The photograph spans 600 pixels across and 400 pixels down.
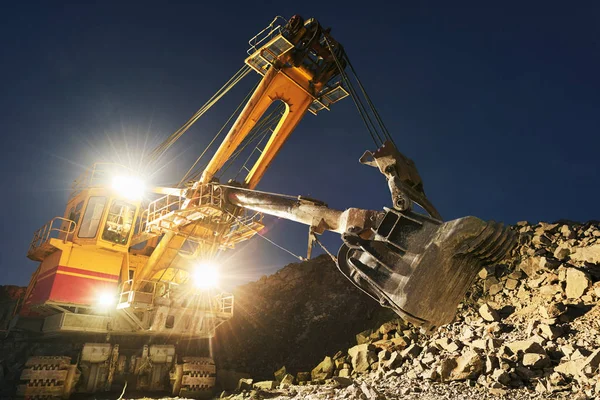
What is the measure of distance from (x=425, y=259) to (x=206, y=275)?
29.9ft

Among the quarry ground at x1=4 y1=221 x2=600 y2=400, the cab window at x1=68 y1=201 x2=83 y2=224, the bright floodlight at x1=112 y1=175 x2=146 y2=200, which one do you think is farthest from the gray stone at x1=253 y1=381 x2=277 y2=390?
the cab window at x1=68 y1=201 x2=83 y2=224

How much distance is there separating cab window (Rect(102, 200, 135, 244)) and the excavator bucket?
31.9ft

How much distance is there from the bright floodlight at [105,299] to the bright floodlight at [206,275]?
2.49 metres

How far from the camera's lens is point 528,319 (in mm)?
7930

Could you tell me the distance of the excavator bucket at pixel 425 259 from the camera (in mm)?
3654

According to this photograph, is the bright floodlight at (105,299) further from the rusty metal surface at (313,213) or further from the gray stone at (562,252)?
the gray stone at (562,252)

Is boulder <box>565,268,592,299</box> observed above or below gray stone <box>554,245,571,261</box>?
below

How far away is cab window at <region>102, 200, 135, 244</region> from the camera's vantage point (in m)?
11.4

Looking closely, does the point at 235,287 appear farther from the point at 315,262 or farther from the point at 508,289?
the point at 508,289

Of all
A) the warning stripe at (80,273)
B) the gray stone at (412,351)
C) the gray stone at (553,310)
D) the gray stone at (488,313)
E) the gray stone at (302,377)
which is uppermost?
the warning stripe at (80,273)

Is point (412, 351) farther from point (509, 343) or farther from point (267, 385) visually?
point (267, 385)

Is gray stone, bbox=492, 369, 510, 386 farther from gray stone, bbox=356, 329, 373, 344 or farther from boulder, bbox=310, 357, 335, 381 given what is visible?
boulder, bbox=310, 357, 335, 381

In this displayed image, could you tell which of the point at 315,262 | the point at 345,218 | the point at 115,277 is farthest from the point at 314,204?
the point at 315,262

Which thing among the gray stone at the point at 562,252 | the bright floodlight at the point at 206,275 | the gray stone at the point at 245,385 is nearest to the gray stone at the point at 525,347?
the gray stone at the point at 562,252
